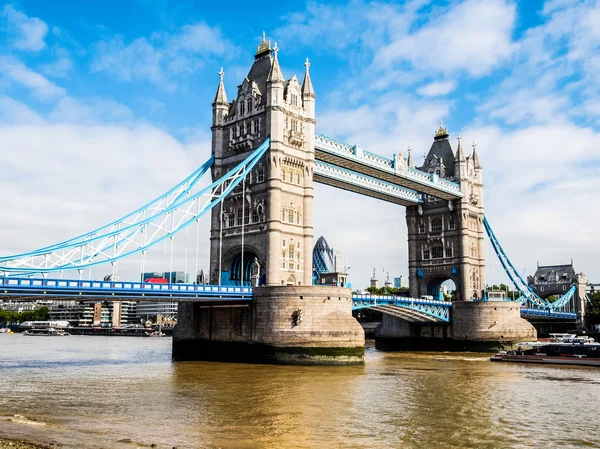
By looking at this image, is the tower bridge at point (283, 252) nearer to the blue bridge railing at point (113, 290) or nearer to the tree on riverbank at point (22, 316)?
the blue bridge railing at point (113, 290)

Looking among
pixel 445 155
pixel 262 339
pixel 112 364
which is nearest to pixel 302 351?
pixel 262 339

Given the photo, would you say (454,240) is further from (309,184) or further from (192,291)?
(192,291)

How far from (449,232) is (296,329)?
36526 millimetres

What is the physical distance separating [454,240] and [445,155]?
1121 cm

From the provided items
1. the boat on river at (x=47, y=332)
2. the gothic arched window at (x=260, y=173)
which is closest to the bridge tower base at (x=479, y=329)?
the gothic arched window at (x=260, y=173)

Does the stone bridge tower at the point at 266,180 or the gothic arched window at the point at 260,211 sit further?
the gothic arched window at the point at 260,211

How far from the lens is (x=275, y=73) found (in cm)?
5053

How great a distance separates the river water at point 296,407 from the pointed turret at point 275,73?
23.4m

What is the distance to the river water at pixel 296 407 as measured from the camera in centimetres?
1911

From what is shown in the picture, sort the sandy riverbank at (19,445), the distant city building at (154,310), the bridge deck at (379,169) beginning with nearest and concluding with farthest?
1. the sandy riverbank at (19,445)
2. the bridge deck at (379,169)
3. the distant city building at (154,310)

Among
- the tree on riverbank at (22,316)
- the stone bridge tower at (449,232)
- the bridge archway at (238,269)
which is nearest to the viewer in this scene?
the bridge archway at (238,269)

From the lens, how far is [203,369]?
4003cm

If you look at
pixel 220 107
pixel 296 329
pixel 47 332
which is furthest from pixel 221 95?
pixel 47 332

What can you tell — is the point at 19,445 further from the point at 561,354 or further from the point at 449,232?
the point at 449,232
